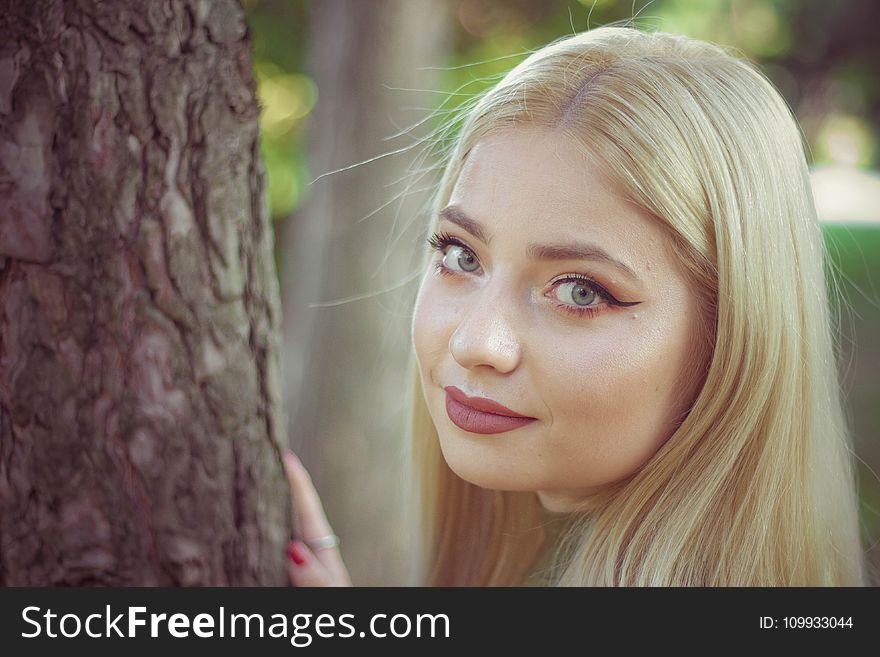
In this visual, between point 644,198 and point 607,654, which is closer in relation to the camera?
point 644,198

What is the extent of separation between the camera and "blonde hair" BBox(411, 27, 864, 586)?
3.10 feet

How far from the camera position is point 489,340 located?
3.04 ft

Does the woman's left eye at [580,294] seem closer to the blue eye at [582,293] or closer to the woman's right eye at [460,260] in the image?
the blue eye at [582,293]

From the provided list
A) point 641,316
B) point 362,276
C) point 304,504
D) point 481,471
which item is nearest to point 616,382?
point 641,316

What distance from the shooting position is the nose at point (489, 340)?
3.04 ft

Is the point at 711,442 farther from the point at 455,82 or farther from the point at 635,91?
the point at 455,82

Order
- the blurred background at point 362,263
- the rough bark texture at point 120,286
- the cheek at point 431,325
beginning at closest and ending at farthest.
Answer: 1. the rough bark texture at point 120,286
2. the cheek at point 431,325
3. the blurred background at point 362,263

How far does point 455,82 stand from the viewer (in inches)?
145

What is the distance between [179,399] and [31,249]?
0.73 ft

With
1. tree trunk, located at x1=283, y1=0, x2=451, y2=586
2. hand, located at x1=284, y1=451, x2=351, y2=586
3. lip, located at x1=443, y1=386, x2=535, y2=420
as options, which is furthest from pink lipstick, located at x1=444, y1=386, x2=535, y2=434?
tree trunk, located at x1=283, y1=0, x2=451, y2=586

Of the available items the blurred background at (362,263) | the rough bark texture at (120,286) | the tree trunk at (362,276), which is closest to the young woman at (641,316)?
the rough bark texture at (120,286)

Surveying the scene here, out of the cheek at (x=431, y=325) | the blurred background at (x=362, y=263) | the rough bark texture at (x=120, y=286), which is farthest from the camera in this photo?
the blurred background at (x=362, y=263)

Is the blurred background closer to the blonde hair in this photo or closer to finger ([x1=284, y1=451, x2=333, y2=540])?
finger ([x1=284, y1=451, x2=333, y2=540])

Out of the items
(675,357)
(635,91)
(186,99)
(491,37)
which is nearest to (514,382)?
(675,357)
